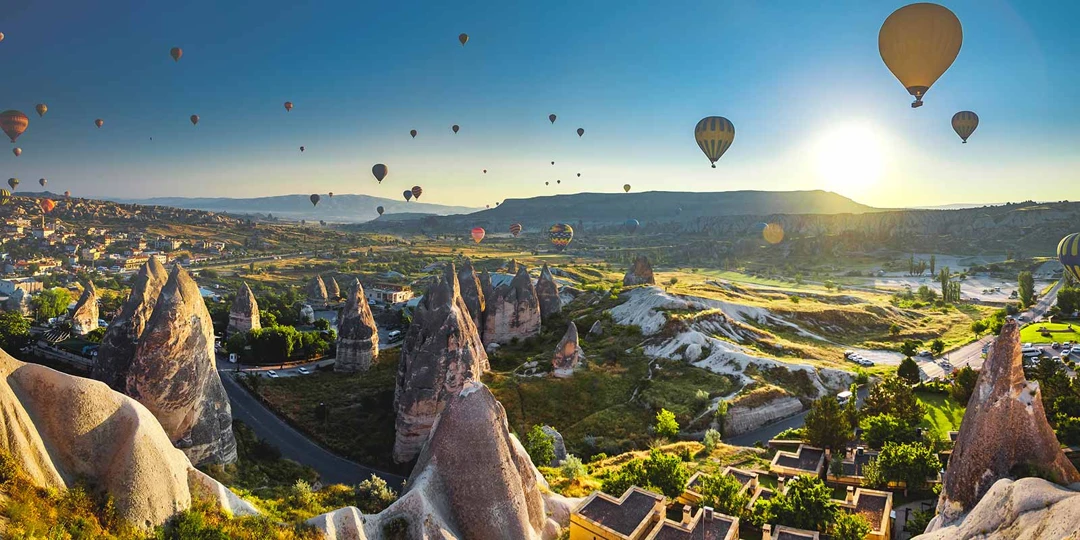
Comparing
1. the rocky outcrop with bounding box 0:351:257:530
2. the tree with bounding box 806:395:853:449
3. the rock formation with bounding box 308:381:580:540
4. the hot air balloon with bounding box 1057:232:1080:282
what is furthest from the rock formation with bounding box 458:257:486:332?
the hot air balloon with bounding box 1057:232:1080:282

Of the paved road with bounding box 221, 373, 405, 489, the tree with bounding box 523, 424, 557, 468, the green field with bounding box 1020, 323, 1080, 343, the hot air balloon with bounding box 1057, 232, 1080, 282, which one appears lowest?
the paved road with bounding box 221, 373, 405, 489

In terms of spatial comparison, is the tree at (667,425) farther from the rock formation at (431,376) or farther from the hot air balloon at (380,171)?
the hot air balloon at (380,171)

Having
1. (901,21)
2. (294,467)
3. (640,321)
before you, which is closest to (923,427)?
(901,21)

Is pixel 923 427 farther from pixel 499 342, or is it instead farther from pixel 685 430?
pixel 499 342

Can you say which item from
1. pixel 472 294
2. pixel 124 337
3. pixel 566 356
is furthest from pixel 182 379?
pixel 472 294

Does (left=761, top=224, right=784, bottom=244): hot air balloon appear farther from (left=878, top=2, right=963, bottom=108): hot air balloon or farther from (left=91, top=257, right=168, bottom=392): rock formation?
(left=91, top=257, right=168, bottom=392): rock formation

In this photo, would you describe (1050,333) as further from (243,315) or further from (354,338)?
(243,315)
